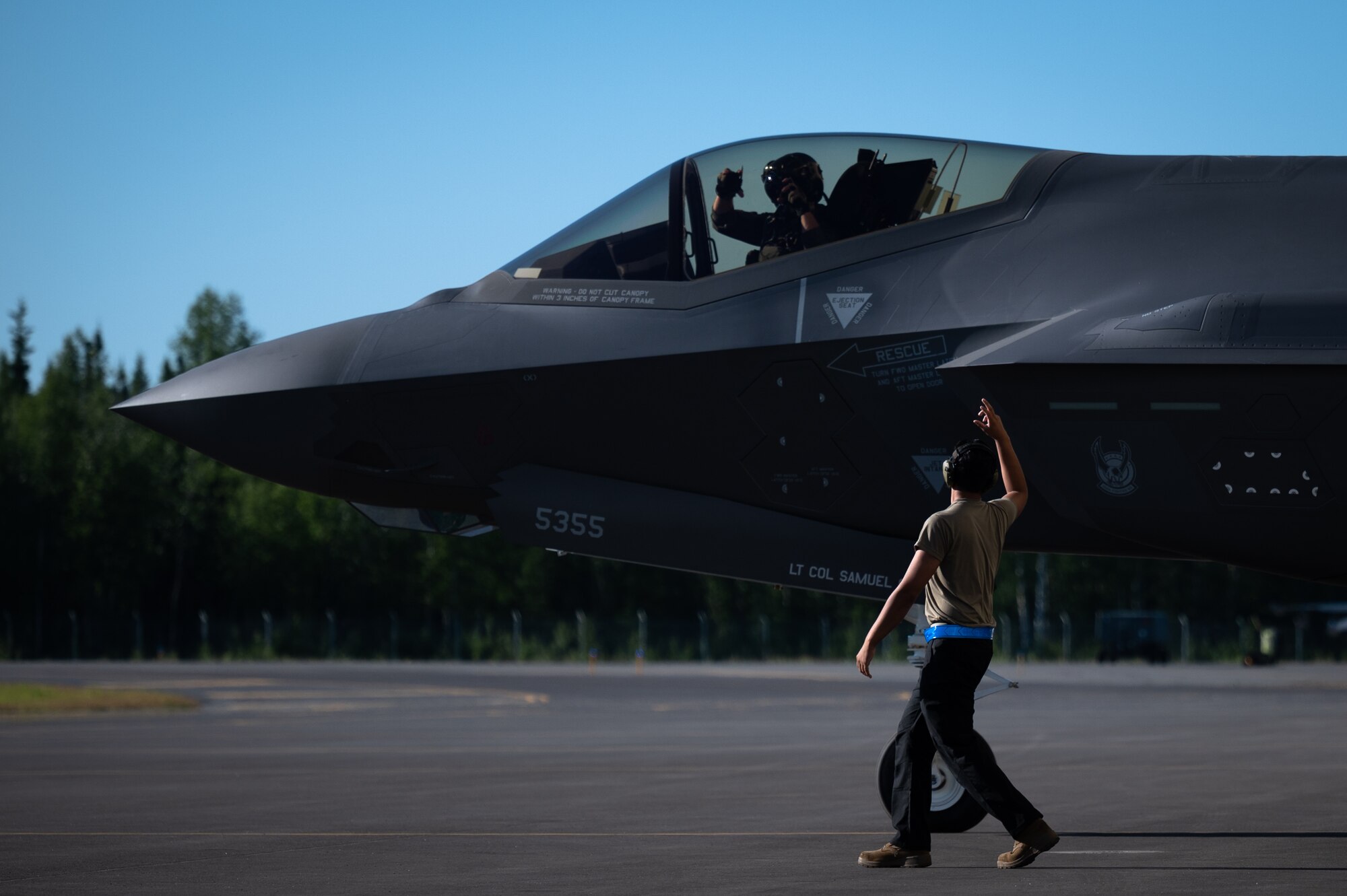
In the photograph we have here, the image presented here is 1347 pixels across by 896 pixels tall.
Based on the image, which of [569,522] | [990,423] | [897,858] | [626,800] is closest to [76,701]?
[626,800]

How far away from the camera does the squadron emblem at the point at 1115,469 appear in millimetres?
8383

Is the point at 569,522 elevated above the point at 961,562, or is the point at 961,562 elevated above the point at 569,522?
the point at 569,522

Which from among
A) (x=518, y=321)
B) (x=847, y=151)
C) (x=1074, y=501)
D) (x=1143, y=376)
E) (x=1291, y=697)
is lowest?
(x=1291, y=697)

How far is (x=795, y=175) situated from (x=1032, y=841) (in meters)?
4.13

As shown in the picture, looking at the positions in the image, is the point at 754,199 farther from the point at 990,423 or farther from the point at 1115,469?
the point at 1115,469

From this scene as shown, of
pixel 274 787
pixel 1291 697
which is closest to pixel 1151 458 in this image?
pixel 274 787

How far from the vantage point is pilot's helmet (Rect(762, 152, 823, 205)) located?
31.2ft

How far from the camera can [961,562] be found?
25.6 feet

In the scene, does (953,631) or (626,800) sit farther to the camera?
(626,800)

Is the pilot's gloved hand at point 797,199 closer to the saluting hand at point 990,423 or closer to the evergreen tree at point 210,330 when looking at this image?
the saluting hand at point 990,423

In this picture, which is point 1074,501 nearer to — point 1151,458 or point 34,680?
point 1151,458

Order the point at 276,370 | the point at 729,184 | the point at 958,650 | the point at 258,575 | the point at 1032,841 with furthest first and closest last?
the point at 258,575, the point at 276,370, the point at 729,184, the point at 958,650, the point at 1032,841

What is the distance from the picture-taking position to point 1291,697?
34812mm

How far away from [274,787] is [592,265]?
6.28 m
